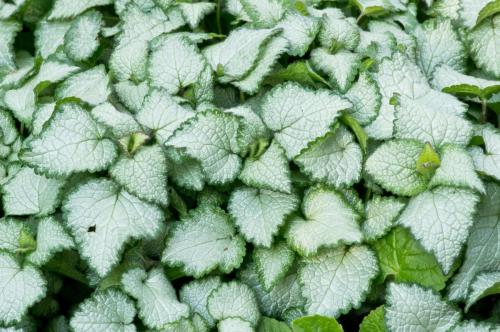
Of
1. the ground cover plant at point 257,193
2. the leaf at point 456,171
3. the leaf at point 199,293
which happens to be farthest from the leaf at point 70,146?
the leaf at point 456,171

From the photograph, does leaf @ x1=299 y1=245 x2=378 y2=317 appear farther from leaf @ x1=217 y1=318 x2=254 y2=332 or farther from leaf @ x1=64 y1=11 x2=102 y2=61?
leaf @ x1=64 y1=11 x2=102 y2=61

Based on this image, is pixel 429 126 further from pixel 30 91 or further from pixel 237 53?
pixel 30 91

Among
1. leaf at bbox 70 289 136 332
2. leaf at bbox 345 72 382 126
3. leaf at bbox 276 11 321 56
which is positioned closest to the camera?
leaf at bbox 70 289 136 332

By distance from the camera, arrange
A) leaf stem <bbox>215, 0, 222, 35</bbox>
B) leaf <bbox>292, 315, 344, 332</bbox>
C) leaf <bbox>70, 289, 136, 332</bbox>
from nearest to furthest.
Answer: leaf <bbox>292, 315, 344, 332</bbox> < leaf <bbox>70, 289, 136, 332</bbox> < leaf stem <bbox>215, 0, 222, 35</bbox>

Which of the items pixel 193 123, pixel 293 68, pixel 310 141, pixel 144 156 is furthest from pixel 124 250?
pixel 293 68

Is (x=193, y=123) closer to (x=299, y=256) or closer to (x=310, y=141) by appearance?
(x=310, y=141)

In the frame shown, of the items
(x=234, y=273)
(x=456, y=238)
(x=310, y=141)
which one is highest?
(x=310, y=141)

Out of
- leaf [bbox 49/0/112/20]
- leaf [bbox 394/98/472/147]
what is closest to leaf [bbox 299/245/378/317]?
leaf [bbox 394/98/472/147]

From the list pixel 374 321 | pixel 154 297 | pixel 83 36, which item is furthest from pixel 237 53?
pixel 374 321
